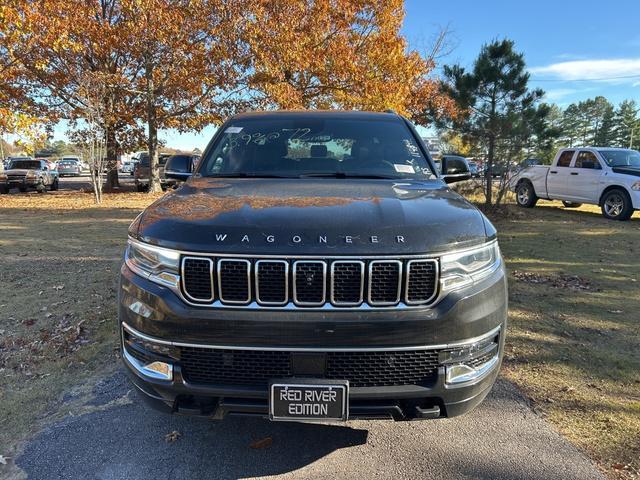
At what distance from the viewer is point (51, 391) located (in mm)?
3408

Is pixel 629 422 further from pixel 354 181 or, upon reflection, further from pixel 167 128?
pixel 167 128

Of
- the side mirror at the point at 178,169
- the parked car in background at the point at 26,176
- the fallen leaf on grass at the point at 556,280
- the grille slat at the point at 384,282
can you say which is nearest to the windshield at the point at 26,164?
the parked car in background at the point at 26,176

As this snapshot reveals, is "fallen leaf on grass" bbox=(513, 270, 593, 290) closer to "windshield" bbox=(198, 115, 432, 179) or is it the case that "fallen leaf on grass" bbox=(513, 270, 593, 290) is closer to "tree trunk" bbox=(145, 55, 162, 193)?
"windshield" bbox=(198, 115, 432, 179)

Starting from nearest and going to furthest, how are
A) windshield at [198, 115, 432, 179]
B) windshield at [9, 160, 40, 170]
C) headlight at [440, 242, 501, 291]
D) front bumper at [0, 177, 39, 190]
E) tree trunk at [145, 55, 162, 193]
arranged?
1. headlight at [440, 242, 501, 291]
2. windshield at [198, 115, 432, 179]
3. tree trunk at [145, 55, 162, 193]
4. front bumper at [0, 177, 39, 190]
5. windshield at [9, 160, 40, 170]

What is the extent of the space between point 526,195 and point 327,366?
14.7 m

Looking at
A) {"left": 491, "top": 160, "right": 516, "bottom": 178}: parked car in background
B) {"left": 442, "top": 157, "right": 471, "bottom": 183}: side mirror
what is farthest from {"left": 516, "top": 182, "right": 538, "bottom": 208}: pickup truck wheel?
{"left": 442, "top": 157, "right": 471, "bottom": 183}: side mirror

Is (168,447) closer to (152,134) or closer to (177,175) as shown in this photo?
(177,175)

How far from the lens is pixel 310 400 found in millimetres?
2168

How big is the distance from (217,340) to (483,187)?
40.5ft

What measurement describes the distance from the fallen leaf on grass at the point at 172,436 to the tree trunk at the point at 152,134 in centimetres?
1839

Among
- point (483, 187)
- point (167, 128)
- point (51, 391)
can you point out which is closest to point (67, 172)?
point (167, 128)

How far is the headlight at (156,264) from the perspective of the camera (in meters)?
2.26

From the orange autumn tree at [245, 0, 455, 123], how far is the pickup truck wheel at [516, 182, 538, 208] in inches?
139

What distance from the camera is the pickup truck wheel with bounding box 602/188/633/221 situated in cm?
1225
